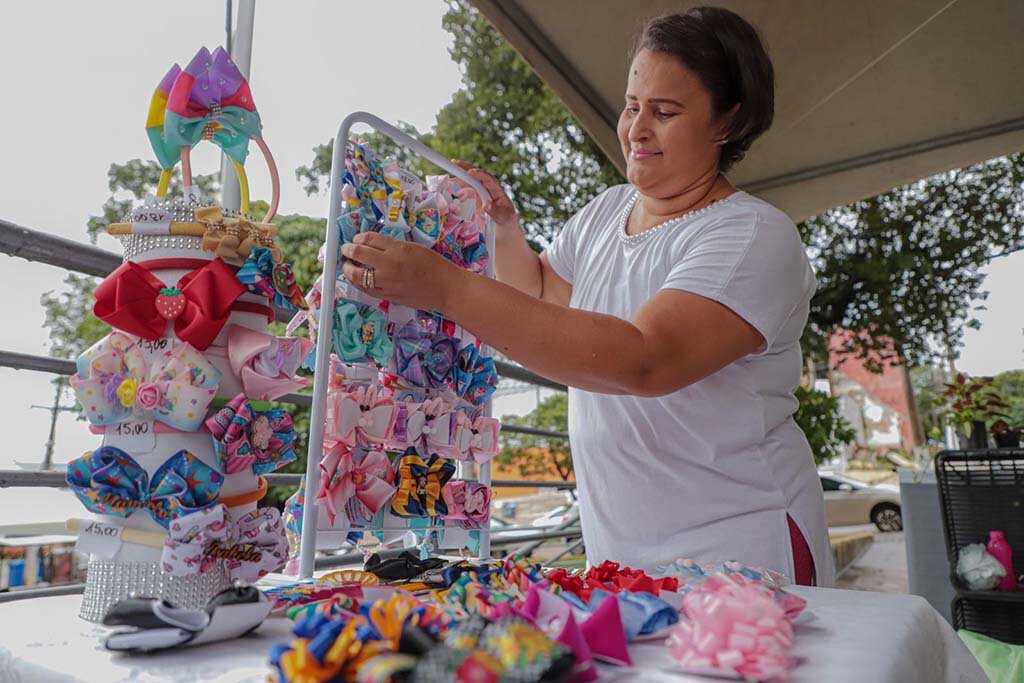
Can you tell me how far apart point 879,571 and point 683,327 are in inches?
244

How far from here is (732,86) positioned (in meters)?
1.17

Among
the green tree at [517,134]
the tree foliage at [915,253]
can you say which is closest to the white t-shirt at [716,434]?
the green tree at [517,134]

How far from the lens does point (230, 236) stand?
0.70 metres

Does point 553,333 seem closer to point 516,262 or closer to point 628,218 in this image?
A: point 628,218

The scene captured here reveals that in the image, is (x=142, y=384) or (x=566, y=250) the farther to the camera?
(x=566, y=250)

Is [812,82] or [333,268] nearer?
[333,268]

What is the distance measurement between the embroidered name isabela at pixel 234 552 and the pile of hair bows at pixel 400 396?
7.4 inches

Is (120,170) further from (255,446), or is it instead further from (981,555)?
(981,555)

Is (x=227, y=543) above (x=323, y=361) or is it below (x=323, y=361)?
below

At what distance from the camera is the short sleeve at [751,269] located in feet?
3.21

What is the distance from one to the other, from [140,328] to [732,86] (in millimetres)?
938

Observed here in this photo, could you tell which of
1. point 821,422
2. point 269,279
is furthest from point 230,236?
point 821,422

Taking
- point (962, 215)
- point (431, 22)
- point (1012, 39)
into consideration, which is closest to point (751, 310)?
point (1012, 39)

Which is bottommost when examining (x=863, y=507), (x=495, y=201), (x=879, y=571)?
(x=879, y=571)
